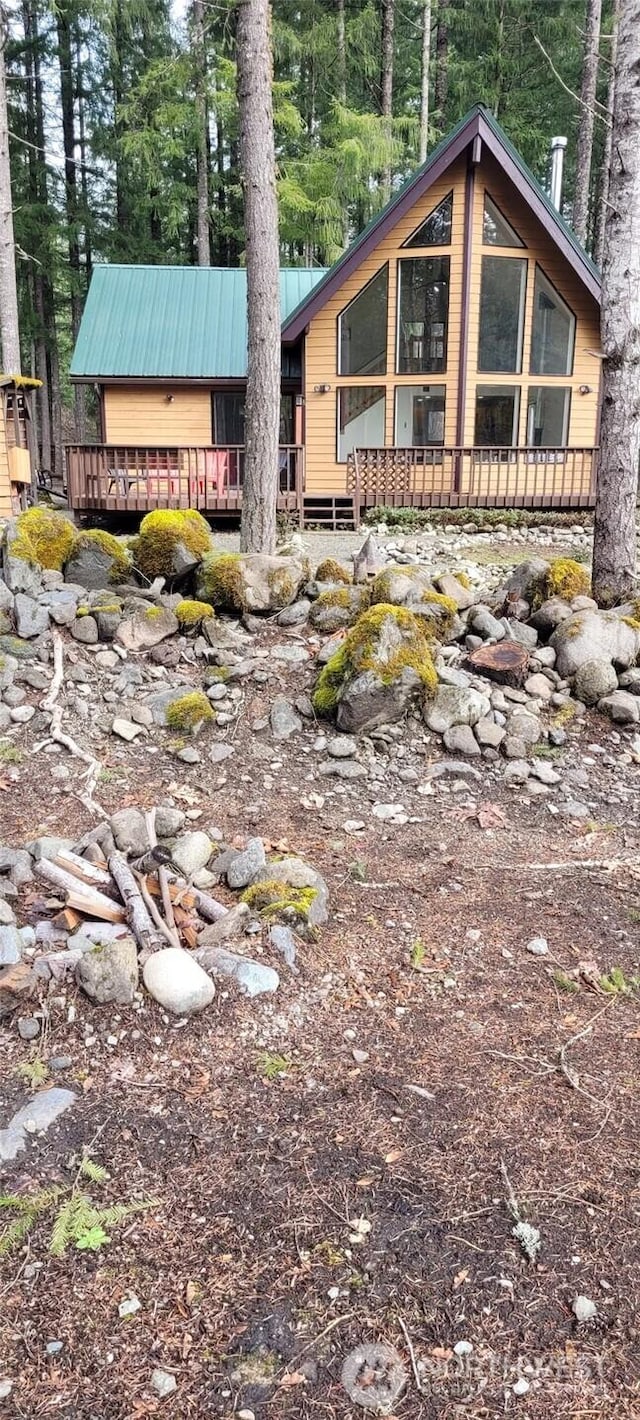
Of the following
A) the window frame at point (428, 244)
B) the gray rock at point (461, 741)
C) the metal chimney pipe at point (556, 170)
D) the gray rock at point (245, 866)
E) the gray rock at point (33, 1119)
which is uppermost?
the metal chimney pipe at point (556, 170)

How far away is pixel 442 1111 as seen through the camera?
2674mm

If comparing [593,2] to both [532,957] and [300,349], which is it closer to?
[300,349]

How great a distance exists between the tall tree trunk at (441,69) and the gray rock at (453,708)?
923 inches

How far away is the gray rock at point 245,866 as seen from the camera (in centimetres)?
405

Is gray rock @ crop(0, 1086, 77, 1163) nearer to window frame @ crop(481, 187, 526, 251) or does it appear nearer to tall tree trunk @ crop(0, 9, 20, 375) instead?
tall tree trunk @ crop(0, 9, 20, 375)

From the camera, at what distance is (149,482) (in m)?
13.6

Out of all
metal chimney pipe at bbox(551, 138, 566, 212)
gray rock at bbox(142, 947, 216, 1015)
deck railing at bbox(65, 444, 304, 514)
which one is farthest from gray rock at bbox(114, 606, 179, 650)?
metal chimney pipe at bbox(551, 138, 566, 212)

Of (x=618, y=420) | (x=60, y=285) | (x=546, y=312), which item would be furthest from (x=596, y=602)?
(x=60, y=285)

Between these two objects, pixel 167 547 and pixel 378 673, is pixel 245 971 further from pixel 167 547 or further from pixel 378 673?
pixel 167 547

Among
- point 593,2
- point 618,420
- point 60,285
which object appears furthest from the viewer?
point 60,285

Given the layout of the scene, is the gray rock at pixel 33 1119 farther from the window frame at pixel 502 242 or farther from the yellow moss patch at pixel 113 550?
the window frame at pixel 502 242

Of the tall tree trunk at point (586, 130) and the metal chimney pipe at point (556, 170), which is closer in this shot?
the metal chimney pipe at point (556, 170)

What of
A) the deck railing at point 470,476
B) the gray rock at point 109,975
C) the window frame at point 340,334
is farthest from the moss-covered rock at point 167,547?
the window frame at point 340,334

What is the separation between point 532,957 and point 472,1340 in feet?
5.65
